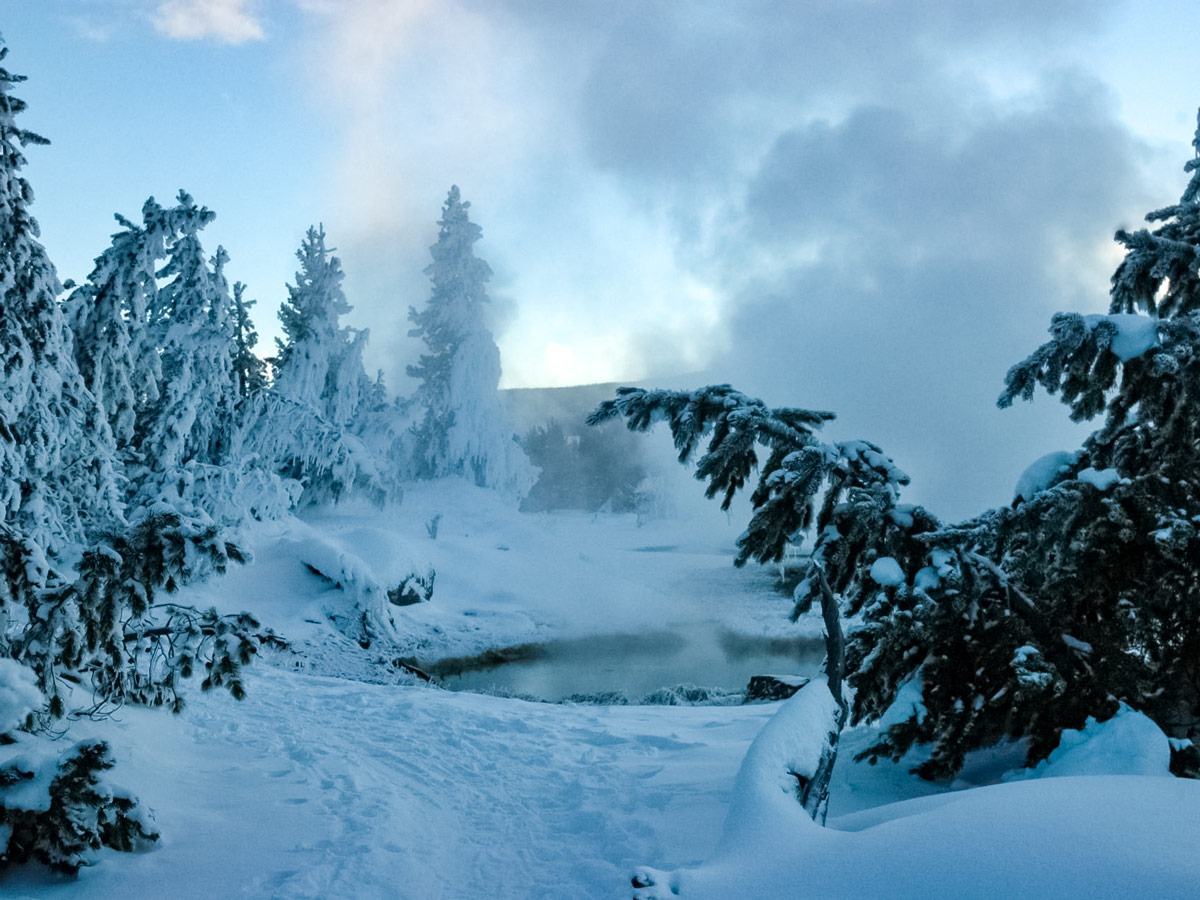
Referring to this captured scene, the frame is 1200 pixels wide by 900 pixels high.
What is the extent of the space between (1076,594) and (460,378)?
35.7 metres

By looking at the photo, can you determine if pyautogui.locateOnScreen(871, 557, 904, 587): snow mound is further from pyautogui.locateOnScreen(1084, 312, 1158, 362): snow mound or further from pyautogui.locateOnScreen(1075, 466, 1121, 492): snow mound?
pyautogui.locateOnScreen(1084, 312, 1158, 362): snow mound

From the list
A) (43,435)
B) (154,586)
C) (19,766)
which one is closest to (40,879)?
(19,766)

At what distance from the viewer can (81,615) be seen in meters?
4.10

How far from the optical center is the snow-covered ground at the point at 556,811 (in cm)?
234

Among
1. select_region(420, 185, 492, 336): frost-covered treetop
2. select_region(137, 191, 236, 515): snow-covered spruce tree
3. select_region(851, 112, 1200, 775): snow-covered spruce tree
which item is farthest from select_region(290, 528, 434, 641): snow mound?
select_region(420, 185, 492, 336): frost-covered treetop

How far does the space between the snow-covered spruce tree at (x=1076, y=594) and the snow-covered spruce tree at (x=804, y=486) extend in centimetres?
30

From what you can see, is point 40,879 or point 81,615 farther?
point 81,615

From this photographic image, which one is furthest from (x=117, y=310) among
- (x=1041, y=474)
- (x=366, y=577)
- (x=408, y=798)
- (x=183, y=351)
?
(x=1041, y=474)

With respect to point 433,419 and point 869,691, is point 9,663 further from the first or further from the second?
point 433,419

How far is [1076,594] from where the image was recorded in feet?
14.9

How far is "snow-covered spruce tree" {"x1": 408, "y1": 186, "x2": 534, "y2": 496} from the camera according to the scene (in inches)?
1490

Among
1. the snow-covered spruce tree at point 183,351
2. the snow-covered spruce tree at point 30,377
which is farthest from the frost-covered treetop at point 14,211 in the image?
the snow-covered spruce tree at point 183,351

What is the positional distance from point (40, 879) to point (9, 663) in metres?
1.17

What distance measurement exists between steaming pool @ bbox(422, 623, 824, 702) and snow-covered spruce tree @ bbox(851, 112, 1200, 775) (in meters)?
8.53
